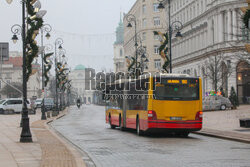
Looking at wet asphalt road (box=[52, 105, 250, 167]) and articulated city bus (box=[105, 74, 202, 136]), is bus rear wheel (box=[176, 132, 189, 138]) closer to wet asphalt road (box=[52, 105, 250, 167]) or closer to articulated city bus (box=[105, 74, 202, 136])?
articulated city bus (box=[105, 74, 202, 136])

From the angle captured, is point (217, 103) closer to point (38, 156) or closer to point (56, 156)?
point (56, 156)

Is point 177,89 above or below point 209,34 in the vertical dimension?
below

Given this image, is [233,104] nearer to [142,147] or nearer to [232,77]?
[232,77]

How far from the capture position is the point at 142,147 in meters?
17.9

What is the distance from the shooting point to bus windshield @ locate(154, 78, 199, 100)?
73.1 ft

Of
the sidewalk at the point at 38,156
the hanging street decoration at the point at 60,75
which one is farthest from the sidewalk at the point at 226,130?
the hanging street decoration at the point at 60,75

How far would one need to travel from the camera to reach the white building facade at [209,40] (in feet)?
224

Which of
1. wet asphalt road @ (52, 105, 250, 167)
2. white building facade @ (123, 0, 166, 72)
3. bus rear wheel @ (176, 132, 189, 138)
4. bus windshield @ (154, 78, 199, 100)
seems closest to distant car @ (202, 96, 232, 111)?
bus rear wheel @ (176, 132, 189, 138)

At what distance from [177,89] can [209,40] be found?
178 ft

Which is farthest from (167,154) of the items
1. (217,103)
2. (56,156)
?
(217,103)

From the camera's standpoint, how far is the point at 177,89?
22375 millimetres

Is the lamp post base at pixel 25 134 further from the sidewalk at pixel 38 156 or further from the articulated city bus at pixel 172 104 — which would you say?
the articulated city bus at pixel 172 104

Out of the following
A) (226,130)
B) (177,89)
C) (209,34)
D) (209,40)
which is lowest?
(226,130)

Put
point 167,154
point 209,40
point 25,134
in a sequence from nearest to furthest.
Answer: point 167,154, point 25,134, point 209,40
